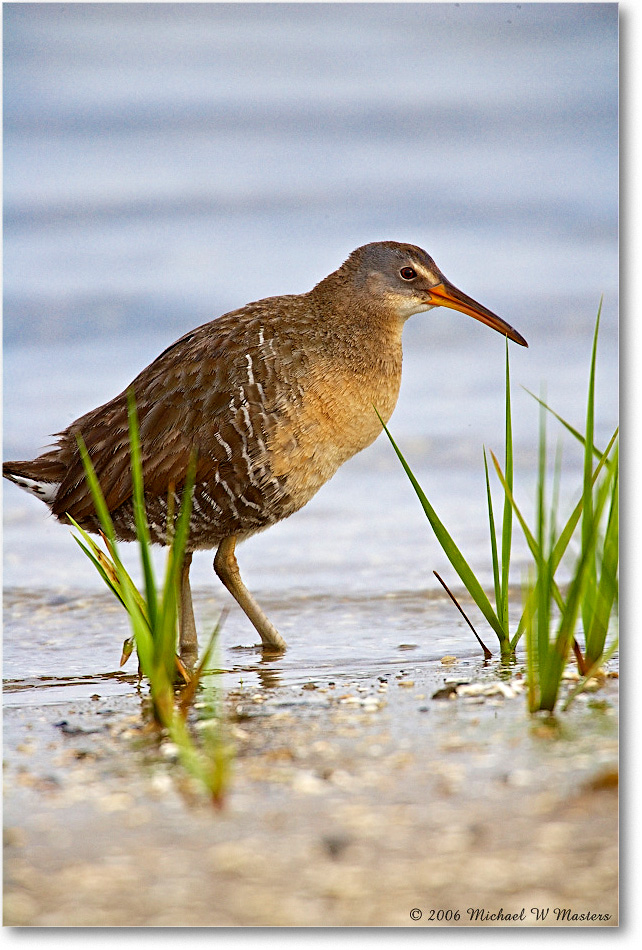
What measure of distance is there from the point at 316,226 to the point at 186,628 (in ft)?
8.92

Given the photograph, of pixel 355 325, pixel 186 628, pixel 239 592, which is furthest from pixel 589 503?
pixel 186 628

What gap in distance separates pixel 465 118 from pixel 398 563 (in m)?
2.50

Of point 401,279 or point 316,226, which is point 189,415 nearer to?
point 401,279

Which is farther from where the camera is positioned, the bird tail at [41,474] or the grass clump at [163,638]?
the bird tail at [41,474]

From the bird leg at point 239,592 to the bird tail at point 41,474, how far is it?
71cm

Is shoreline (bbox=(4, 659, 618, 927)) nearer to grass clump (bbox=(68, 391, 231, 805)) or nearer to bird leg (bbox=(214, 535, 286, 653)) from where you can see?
grass clump (bbox=(68, 391, 231, 805))

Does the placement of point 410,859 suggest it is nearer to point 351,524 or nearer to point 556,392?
point 351,524

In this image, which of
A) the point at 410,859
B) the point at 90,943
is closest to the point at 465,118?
the point at 410,859

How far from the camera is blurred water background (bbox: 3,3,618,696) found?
165 inches

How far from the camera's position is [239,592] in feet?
16.0

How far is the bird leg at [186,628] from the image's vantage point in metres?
4.90

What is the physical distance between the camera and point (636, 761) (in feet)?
11.0

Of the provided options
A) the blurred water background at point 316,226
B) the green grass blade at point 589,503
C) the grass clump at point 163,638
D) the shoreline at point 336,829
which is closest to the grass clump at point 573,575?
the green grass blade at point 589,503

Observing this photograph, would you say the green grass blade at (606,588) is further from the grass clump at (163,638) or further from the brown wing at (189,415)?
the brown wing at (189,415)
